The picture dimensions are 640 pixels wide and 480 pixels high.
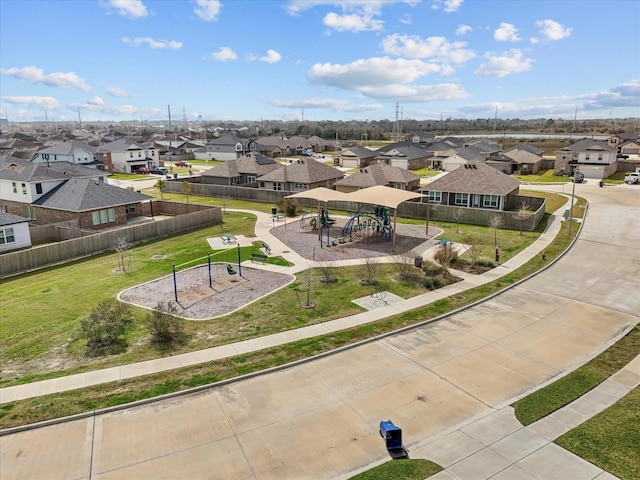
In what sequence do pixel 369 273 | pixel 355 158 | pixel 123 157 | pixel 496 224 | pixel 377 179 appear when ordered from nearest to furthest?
pixel 369 273
pixel 496 224
pixel 377 179
pixel 123 157
pixel 355 158

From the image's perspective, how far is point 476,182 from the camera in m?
48.7

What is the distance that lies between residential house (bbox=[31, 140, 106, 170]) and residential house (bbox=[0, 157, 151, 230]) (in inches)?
1138

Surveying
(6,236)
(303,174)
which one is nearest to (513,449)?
(6,236)

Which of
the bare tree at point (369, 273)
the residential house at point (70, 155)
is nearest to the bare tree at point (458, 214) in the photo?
the bare tree at point (369, 273)

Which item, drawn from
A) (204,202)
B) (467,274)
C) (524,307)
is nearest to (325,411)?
(524,307)

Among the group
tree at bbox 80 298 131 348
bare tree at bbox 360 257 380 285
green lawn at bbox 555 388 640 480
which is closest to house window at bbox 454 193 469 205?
bare tree at bbox 360 257 380 285

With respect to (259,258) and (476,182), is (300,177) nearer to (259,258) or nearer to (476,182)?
(476,182)

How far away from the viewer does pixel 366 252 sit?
3394cm

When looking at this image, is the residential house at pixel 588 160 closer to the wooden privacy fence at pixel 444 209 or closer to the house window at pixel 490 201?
the wooden privacy fence at pixel 444 209

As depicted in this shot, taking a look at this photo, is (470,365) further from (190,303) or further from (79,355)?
(79,355)

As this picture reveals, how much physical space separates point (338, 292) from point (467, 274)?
9037mm

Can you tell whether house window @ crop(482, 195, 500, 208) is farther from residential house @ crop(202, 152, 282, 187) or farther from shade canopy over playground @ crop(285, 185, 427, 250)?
residential house @ crop(202, 152, 282, 187)

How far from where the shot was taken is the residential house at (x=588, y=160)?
248ft

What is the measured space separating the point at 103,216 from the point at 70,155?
130 feet
